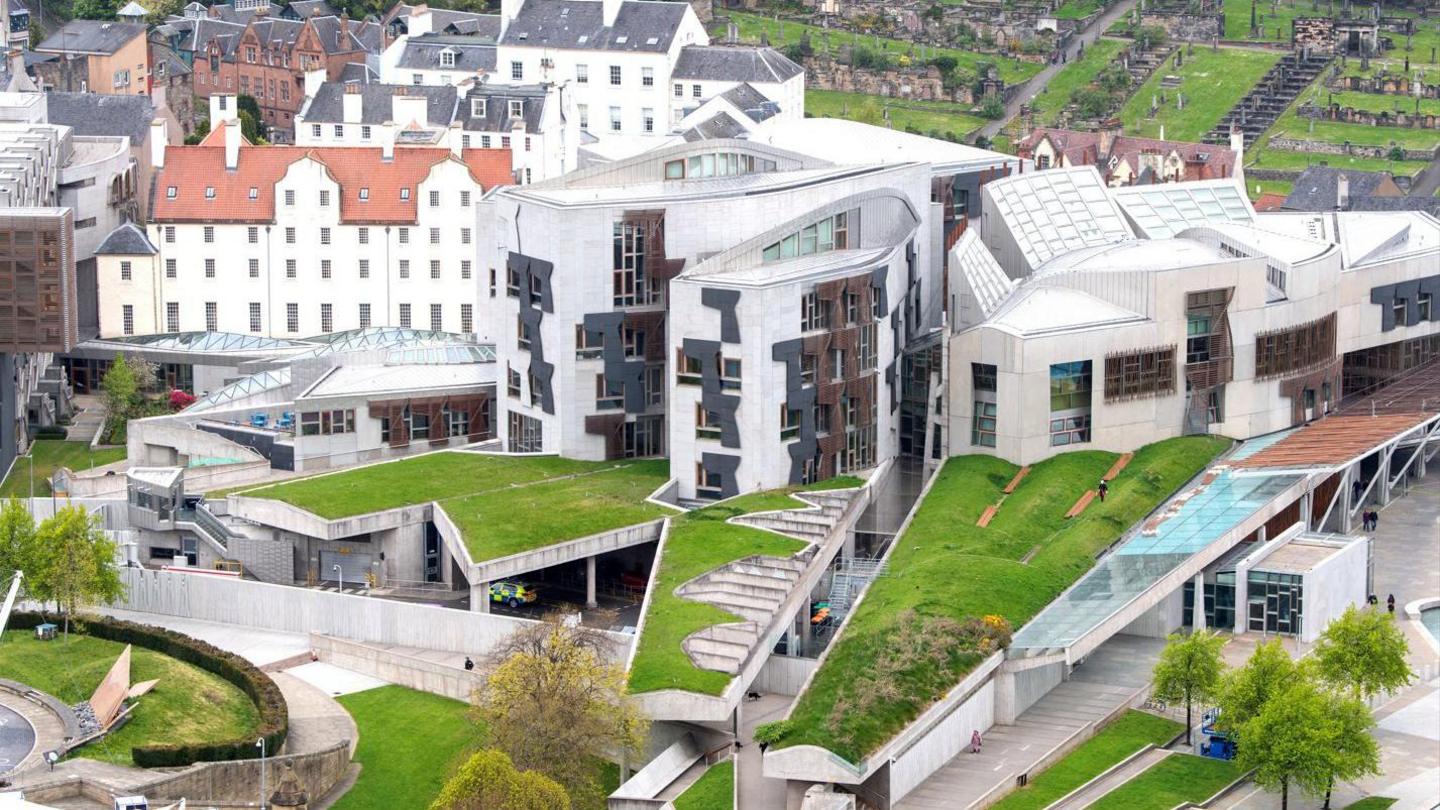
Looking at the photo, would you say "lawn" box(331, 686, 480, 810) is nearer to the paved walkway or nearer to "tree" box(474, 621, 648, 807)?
"tree" box(474, 621, 648, 807)

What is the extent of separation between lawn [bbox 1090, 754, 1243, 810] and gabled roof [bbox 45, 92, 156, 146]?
91.6 meters

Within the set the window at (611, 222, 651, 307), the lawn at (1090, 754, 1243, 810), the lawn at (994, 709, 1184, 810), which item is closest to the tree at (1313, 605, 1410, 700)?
the lawn at (1090, 754, 1243, 810)

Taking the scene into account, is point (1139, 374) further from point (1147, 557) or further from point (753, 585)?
→ point (753, 585)

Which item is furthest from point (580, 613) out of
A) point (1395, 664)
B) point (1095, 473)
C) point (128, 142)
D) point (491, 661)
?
point (128, 142)

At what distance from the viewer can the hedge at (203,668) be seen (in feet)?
379

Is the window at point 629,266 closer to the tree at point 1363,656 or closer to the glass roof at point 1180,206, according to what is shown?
the glass roof at point 1180,206

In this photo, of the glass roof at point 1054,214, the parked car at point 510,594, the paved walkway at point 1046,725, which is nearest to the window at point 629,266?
the parked car at point 510,594

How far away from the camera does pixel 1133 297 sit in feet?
481

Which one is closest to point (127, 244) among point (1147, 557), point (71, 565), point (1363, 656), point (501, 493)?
point (501, 493)

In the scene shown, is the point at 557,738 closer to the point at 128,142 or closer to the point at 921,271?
the point at 921,271

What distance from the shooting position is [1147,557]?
134m

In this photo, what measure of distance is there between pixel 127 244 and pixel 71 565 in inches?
1842

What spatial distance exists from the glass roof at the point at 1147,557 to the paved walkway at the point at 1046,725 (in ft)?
8.71

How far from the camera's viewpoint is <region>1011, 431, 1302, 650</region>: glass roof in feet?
416
